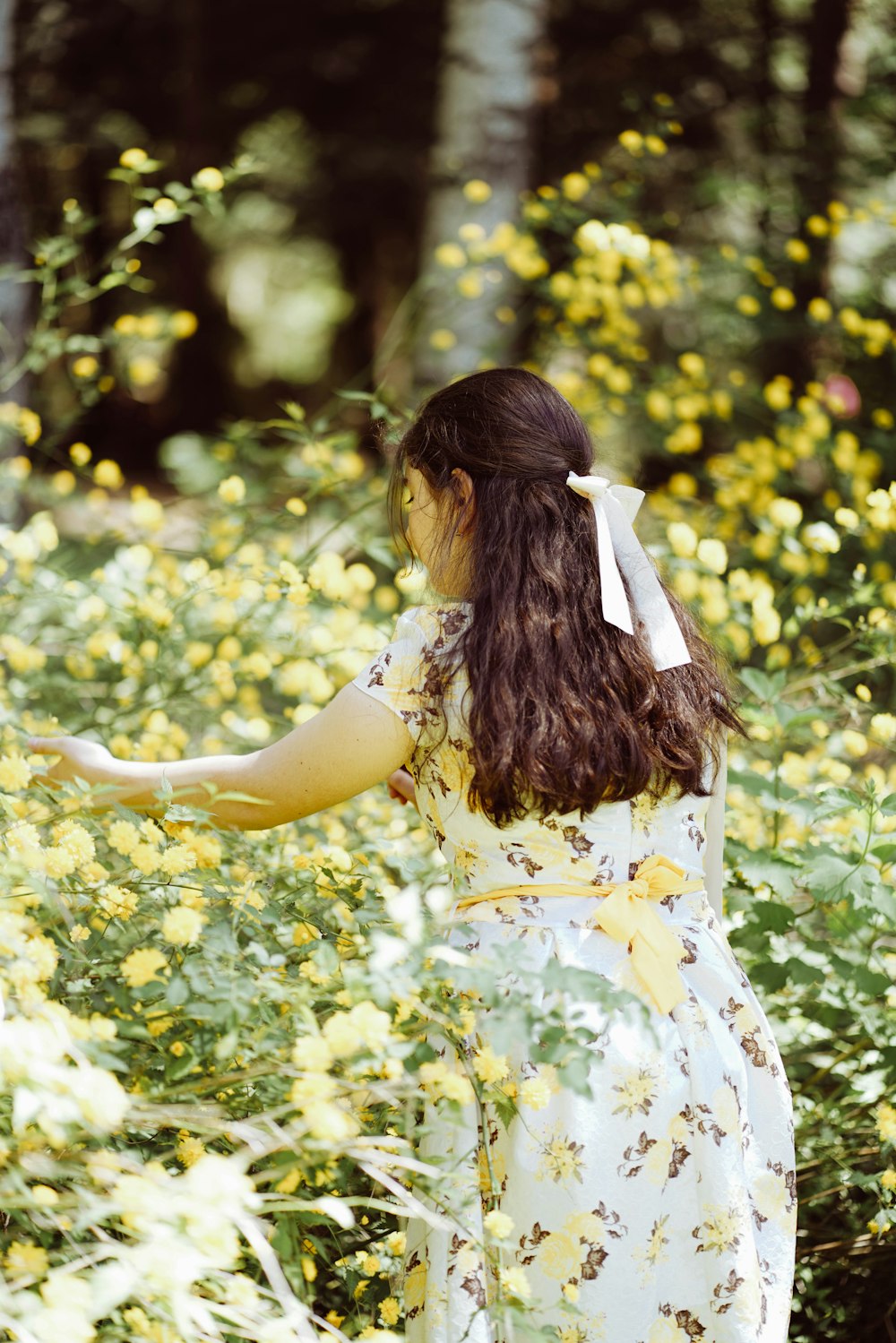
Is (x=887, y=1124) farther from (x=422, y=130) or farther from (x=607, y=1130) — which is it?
(x=422, y=130)

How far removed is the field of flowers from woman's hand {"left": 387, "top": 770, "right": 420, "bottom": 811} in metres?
0.12

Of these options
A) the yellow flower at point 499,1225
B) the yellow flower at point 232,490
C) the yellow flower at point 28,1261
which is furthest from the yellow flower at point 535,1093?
the yellow flower at point 232,490

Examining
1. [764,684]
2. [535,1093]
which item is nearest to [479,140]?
[764,684]

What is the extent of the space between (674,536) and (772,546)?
3.41 ft

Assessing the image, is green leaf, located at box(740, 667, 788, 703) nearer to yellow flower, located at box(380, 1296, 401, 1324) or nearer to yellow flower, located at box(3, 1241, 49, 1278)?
yellow flower, located at box(380, 1296, 401, 1324)

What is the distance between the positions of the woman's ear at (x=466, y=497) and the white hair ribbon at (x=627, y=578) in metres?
0.12

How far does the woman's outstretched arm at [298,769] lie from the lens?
1.46 m

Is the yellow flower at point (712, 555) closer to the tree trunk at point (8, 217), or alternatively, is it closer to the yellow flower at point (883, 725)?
the yellow flower at point (883, 725)

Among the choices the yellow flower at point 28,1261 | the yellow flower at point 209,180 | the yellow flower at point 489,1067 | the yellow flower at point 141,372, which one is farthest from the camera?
the yellow flower at point 141,372

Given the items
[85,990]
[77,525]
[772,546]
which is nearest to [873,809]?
[85,990]

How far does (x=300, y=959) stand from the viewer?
1.41 meters

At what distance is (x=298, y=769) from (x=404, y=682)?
0.16 meters

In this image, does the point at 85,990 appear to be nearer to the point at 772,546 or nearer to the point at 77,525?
the point at 772,546

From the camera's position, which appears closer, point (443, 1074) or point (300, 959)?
point (443, 1074)
